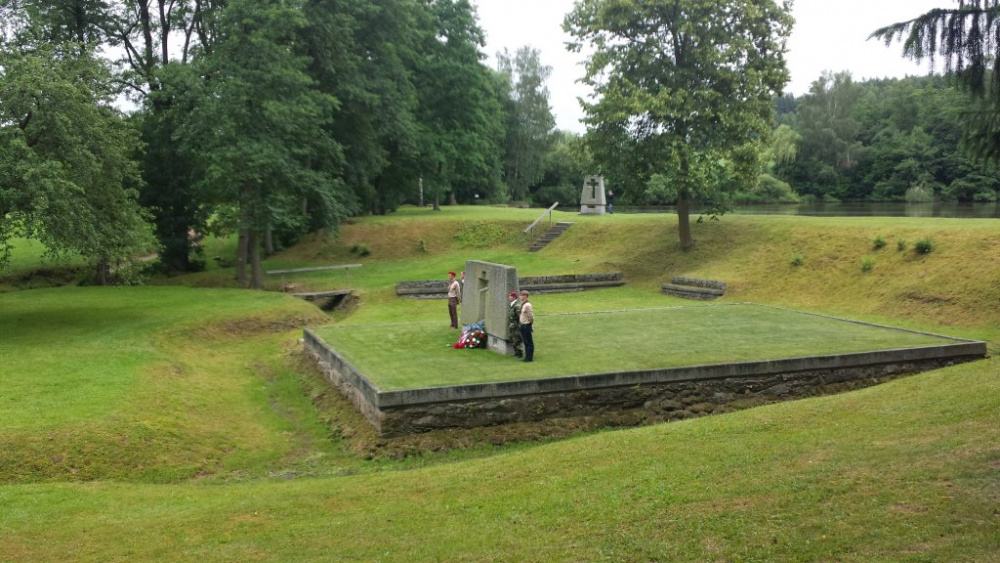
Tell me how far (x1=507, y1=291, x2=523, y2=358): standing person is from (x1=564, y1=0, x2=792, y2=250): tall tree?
16.7 metres

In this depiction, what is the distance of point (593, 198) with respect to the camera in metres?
45.3

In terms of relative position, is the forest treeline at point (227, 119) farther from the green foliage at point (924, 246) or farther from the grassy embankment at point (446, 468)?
the green foliage at point (924, 246)

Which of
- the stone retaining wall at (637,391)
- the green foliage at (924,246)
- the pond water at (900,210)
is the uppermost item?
the pond water at (900,210)

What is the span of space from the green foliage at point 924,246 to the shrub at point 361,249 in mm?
25275

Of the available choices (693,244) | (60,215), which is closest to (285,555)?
(60,215)

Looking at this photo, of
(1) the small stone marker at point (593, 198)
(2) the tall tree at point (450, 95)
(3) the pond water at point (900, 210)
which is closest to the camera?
(3) the pond water at point (900, 210)

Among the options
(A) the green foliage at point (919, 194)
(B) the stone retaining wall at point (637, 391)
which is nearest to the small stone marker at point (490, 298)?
(B) the stone retaining wall at point (637, 391)

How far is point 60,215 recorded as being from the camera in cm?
1948

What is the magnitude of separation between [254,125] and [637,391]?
2048cm

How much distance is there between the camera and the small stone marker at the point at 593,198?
44906 mm

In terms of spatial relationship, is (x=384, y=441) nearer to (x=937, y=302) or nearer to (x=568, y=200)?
(x=937, y=302)

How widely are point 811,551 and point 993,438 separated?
13.2ft

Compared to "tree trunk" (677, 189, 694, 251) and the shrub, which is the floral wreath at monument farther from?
the shrub

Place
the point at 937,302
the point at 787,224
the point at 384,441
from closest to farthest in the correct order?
the point at 384,441 < the point at 937,302 < the point at 787,224
